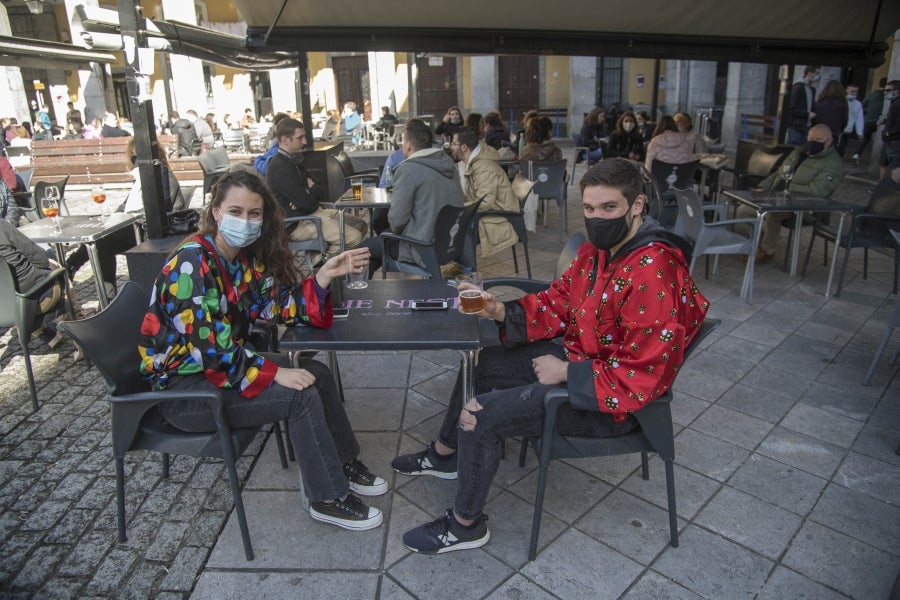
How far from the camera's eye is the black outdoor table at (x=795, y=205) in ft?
16.2

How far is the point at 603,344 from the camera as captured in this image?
2268 mm

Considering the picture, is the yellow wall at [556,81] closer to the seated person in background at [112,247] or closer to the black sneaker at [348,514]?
the seated person in background at [112,247]

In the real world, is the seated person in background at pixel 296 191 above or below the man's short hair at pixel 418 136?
below

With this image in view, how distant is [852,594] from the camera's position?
2143 millimetres

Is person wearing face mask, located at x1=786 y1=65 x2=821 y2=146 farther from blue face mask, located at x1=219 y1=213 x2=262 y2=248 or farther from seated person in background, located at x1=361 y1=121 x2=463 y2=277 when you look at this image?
blue face mask, located at x1=219 y1=213 x2=262 y2=248

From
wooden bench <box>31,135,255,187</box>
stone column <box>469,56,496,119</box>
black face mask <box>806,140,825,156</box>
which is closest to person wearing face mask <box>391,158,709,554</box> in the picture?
black face mask <box>806,140,825,156</box>

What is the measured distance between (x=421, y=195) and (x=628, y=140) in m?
5.50

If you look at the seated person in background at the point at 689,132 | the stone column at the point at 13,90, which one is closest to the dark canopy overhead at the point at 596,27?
the seated person in background at the point at 689,132

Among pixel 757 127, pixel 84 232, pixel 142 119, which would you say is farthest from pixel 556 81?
pixel 84 232

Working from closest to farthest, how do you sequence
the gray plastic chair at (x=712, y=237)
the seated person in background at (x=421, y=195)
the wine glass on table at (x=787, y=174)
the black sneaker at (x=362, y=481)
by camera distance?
1. the black sneaker at (x=362, y=481)
2. the seated person in background at (x=421, y=195)
3. the gray plastic chair at (x=712, y=237)
4. the wine glass on table at (x=787, y=174)

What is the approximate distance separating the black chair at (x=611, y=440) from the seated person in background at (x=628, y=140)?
23.8 ft

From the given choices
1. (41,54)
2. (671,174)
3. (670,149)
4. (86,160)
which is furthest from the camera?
(86,160)

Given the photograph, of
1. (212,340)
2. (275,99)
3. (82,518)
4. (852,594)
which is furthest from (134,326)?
(275,99)

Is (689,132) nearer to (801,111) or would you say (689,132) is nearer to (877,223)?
(801,111)
